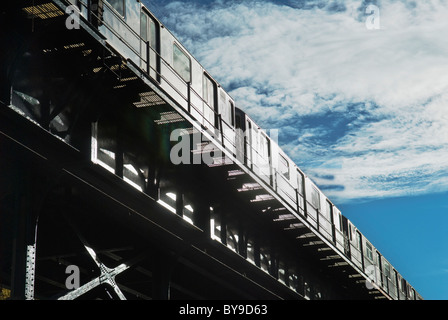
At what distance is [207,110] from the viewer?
19625 mm

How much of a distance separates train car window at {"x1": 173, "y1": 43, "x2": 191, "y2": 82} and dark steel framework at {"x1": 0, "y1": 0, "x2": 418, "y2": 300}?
106 inches

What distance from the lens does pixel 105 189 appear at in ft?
47.8

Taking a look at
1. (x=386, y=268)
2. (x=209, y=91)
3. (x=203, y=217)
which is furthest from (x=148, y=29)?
(x=386, y=268)

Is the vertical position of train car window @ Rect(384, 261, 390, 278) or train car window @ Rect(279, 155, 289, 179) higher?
train car window @ Rect(279, 155, 289, 179)

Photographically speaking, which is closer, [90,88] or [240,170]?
[90,88]

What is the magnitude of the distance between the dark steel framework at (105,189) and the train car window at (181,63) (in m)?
2.69

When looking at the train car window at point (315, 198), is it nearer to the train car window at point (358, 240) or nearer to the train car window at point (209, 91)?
the train car window at point (358, 240)

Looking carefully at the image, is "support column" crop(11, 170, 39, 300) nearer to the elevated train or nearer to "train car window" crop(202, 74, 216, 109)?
the elevated train

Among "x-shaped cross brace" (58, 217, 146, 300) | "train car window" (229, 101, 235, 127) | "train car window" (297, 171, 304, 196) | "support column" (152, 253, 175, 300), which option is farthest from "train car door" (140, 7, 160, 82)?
"train car window" (297, 171, 304, 196)

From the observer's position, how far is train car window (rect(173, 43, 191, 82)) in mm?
18203
